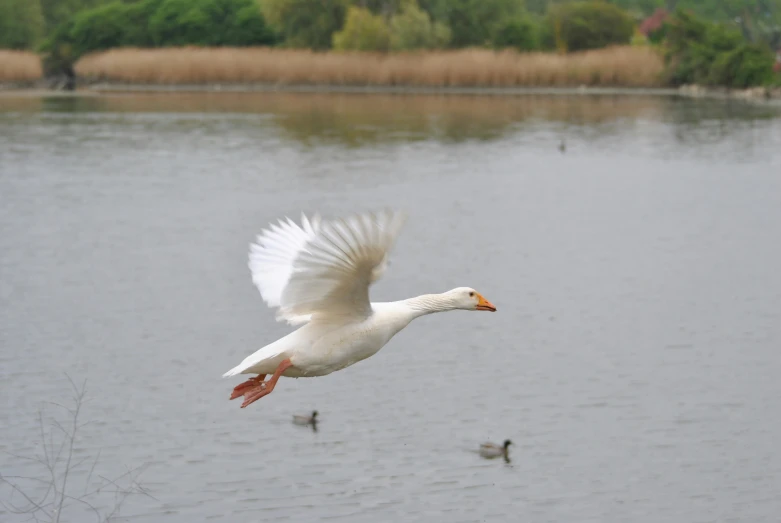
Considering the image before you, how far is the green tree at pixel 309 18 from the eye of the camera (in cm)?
7806

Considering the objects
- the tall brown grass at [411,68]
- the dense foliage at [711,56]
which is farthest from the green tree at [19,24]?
the dense foliage at [711,56]

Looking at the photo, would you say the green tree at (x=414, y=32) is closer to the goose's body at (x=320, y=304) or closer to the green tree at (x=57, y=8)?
the green tree at (x=57, y=8)

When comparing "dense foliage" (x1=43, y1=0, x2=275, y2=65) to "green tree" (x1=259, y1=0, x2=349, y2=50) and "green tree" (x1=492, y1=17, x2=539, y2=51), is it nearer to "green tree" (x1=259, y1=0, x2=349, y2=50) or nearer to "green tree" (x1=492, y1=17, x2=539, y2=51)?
"green tree" (x1=259, y1=0, x2=349, y2=50)

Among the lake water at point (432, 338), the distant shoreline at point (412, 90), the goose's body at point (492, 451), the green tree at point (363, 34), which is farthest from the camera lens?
the green tree at point (363, 34)

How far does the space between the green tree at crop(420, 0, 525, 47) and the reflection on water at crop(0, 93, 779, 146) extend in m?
10.4

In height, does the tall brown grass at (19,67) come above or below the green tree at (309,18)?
below

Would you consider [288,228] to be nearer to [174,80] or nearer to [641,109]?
[641,109]

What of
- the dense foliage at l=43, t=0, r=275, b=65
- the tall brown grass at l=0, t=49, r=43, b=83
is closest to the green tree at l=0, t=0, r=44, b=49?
the dense foliage at l=43, t=0, r=275, b=65

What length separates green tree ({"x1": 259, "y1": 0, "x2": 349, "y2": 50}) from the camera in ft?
256

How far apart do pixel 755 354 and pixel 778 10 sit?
9543 centimetres

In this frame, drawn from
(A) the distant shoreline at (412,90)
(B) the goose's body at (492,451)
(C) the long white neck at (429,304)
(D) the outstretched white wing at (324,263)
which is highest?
(D) the outstretched white wing at (324,263)

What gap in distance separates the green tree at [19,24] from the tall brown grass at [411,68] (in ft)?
57.5

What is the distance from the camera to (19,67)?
247 feet

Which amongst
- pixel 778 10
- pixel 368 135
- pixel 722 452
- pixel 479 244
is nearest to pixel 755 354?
pixel 722 452
